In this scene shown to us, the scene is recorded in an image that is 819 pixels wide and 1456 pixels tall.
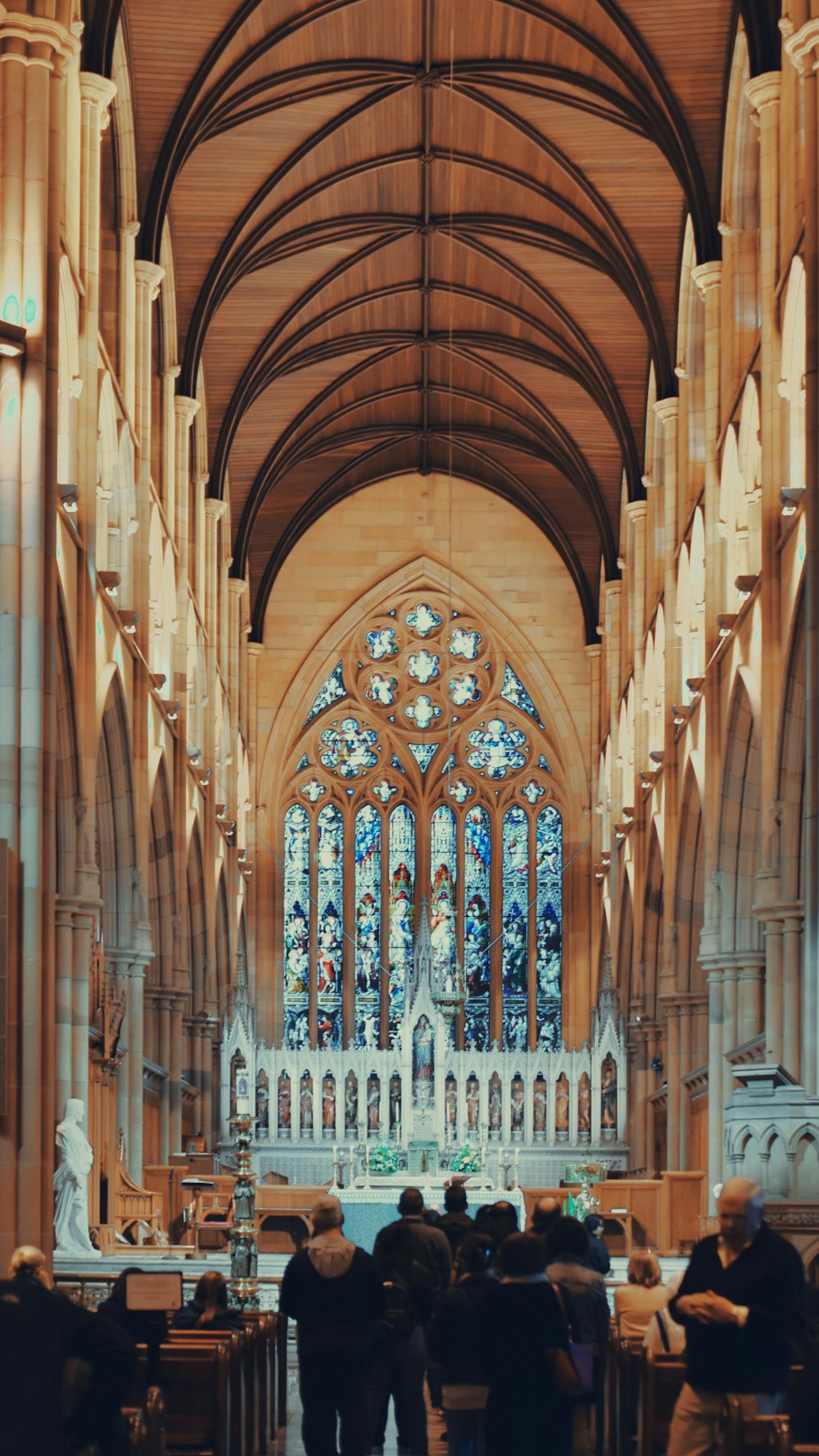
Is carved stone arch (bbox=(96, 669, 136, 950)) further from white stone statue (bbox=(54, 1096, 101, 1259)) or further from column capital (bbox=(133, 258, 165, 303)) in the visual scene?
column capital (bbox=(133, 258, 165, 303))

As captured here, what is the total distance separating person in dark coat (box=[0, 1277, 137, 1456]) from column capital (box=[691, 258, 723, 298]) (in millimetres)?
22625

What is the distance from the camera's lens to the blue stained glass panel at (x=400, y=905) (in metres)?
42.4

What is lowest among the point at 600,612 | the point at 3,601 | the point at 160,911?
the point at 160,911

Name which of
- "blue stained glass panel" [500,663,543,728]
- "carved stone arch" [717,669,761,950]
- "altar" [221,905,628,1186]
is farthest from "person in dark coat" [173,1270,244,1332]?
"blue stained glass panel" [500,663,543,728]

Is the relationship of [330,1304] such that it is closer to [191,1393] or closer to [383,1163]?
[191,1393]

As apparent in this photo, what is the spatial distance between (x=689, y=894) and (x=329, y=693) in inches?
591

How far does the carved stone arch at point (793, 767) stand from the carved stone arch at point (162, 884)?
1050 centimetres

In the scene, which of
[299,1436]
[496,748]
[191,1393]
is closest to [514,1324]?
[191,1393]

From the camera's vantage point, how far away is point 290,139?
3027 cm

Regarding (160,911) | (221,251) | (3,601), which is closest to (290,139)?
(221,251)

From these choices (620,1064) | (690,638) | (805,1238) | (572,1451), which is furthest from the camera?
(620,1064)

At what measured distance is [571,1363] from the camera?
29.2 feet

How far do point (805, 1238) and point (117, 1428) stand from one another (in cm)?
990

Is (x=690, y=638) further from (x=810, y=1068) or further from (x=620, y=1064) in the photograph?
(x=810, y=1068)
